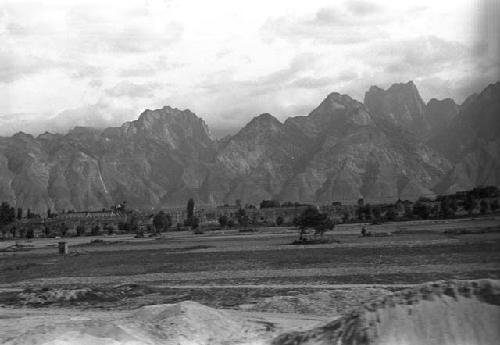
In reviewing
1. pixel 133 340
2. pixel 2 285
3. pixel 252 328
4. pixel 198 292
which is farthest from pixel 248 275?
pixel 133 340

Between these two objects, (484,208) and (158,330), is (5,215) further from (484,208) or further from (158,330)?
(158,330)

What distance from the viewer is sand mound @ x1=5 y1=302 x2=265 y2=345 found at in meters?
19.3

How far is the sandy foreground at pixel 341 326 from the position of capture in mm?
18422

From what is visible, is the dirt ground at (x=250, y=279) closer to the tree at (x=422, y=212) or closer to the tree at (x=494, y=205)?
the tree at (x=422, y=212)

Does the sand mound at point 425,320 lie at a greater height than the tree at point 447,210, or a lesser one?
Answer: lesser

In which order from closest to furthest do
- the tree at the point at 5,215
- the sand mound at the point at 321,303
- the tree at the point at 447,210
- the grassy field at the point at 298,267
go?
the sand mound at the point at 321,303 → the grassy field at the point at 298,267 → the tree at the point at 447,210 → the tree at the point at 5,215

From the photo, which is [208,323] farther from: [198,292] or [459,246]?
[459,246]

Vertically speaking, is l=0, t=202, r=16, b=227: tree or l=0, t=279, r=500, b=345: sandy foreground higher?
l=0, t=202, r=16, b=227: tree

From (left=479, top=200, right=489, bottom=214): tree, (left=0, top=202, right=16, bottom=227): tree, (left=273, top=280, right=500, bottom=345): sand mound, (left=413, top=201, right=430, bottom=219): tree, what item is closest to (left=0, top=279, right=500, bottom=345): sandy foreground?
(left=273, top=280, right=500, bottom=345): sand mound

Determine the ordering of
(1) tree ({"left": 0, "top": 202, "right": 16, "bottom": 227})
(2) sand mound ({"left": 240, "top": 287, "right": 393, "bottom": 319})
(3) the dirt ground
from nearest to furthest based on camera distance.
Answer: (2) sand mound ({"left": 240, "top": 287, "right": 393, "bottom": 319}) → (3) the dirt ground → (1) tree ({"left": 0, "top": 202, "right": 16, "bottom": 227})

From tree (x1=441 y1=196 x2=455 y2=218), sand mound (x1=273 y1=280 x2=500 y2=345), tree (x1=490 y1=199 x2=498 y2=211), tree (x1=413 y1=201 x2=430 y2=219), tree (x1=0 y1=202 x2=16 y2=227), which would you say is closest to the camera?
sand mound (x1=273 y1=280 x2=500 y2=345)

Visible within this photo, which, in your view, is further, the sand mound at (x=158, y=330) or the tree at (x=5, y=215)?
the tree at (x=5, y=215)

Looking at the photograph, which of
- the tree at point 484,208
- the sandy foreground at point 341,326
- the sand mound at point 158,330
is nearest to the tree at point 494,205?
the tree at point 484,208

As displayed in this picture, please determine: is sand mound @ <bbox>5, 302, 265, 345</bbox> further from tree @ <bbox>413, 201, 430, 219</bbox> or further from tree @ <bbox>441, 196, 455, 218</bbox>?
tree @ <bbox>413, 201, 430, 219</bbox>
